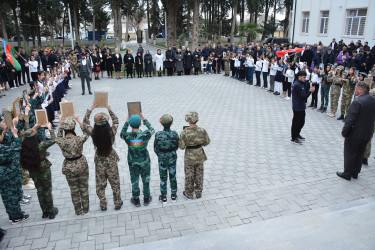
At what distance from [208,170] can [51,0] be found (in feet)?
133

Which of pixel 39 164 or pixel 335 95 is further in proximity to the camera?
pixel 335 95

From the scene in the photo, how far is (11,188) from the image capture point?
477 cm

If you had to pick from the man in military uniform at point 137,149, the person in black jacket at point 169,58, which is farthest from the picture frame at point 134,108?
the person in black jacket at point 169,58

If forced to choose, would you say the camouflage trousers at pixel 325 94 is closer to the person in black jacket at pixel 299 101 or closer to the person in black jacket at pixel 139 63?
the person in black jacket at pixel 299 101

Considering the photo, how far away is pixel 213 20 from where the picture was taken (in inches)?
1897

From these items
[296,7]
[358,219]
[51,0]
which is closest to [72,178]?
[358,219]

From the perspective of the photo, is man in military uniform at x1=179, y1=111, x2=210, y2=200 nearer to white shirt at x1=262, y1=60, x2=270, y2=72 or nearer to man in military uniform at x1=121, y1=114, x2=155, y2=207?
man in military uniform at x1=121, y1=114, x2=155, y2=207

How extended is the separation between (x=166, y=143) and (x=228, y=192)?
5.54 ft

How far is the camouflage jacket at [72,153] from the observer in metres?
4.61

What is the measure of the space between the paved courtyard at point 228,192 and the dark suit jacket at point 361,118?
973 millimetres

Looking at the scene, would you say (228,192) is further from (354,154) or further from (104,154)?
(354,154)

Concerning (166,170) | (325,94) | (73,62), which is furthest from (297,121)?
(73,62)

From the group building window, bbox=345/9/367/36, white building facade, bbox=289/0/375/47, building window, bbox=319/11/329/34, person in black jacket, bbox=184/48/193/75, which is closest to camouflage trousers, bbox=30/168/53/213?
person in black jacket, bbox=184/48/193/75

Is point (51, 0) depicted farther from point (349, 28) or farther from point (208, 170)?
point (208, 170)
